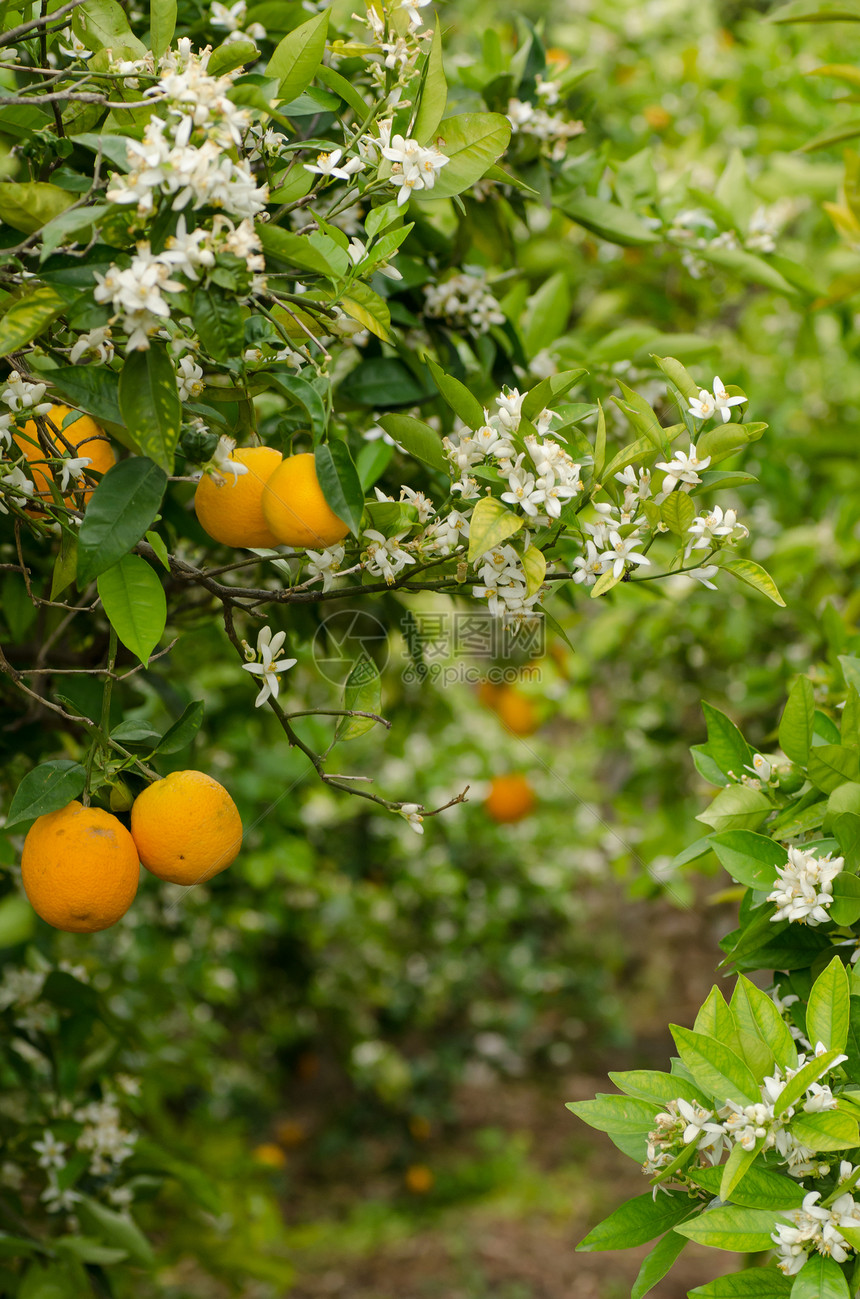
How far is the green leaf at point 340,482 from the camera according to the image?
721mm

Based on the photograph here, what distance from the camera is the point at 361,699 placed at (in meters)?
0.90

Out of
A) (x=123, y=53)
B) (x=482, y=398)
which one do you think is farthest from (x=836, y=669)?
(x=123, y=53)

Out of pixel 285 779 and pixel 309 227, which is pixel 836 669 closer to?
pixel 309 227

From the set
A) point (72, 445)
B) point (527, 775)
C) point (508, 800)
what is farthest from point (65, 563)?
point (527, 775)

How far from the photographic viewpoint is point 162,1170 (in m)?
1.36

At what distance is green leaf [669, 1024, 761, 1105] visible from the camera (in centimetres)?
69

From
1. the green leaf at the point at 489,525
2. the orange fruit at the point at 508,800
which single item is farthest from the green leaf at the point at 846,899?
the orange fruit at the point at 508,800

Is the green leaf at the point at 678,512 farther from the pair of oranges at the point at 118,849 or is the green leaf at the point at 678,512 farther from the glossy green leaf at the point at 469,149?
the pair of oranges at the point at 118,849

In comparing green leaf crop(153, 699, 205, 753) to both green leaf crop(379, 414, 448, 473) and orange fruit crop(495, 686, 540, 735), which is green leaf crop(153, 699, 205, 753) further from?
orange fruit crop(495, 686, 540, 735)

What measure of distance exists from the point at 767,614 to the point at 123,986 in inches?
58.6

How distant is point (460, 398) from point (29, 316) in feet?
1.05

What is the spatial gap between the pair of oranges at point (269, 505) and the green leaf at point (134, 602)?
8cm

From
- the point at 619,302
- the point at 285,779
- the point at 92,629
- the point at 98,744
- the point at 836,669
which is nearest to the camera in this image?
the point at 98,744

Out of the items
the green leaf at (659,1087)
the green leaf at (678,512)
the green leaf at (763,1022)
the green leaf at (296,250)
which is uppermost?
the green leaf at (296,250)
